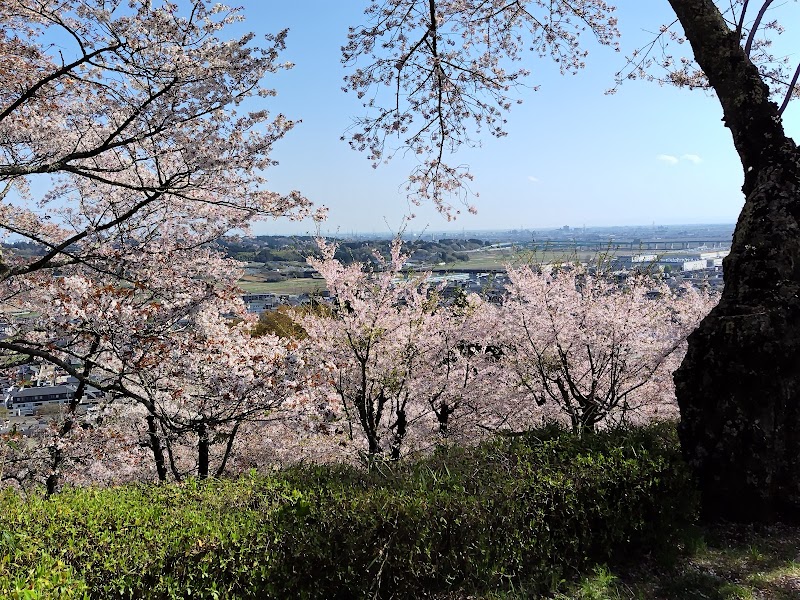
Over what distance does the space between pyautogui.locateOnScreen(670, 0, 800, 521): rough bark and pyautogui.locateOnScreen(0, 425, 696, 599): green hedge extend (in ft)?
1.29

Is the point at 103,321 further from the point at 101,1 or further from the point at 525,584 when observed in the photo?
the point at 525,584

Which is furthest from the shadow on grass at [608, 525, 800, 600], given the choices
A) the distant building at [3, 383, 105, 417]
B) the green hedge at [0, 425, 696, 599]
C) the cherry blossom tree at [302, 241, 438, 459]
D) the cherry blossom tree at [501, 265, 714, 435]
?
the distant building at [3, 383, 105, 417]

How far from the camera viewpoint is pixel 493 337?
8773 millimetres

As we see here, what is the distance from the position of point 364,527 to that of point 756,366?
306 centimetres

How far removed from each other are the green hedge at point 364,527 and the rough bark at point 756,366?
39 centimetres

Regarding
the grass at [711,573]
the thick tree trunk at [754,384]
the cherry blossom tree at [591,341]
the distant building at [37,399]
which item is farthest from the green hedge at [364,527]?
the distant building at [37,399]

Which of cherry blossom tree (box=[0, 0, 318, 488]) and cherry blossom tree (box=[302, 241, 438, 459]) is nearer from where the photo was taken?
cherry blossom tree (box=[0, 0, 318, 488])

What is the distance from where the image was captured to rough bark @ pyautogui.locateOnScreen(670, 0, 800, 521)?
11.9 ft

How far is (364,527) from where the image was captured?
8.59 ft

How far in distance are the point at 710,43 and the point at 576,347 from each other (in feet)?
15.2

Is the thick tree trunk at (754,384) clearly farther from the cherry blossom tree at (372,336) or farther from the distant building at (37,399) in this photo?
the distant building at (37,399)

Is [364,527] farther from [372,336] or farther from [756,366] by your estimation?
[372,336]

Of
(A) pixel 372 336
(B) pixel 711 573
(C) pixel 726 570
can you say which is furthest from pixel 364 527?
(A) pixel 372 336

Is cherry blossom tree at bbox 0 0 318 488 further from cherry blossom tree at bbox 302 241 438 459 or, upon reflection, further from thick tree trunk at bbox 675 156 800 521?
thick tree trunk at bbox 675 156 800 521
